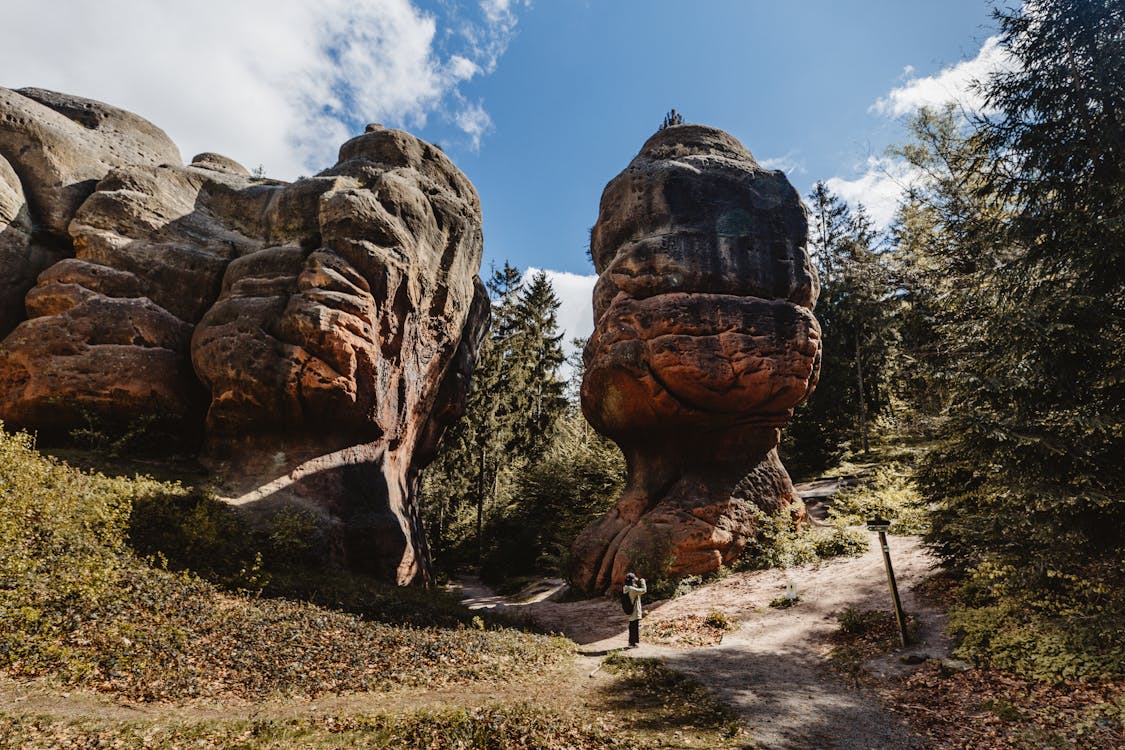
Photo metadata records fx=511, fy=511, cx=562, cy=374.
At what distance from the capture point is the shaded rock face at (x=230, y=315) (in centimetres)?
1307

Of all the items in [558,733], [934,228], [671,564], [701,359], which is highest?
[934,228]

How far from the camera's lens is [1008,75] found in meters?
10.0

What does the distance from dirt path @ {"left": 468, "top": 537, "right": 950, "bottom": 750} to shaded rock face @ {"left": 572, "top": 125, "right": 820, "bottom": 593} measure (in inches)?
77.0

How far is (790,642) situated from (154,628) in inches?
426

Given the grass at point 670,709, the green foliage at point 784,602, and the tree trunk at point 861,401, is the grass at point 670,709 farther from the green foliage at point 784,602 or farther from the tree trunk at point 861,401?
the tree trunk at point 861,401

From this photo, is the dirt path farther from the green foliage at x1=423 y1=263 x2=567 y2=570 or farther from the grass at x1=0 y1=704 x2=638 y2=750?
the green foliage at x1=423 y1=263 x2=567 y2=570

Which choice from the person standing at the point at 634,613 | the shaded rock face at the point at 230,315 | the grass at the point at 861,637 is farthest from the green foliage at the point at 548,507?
the grass at the point at 861,637

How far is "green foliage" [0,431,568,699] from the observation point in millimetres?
6191

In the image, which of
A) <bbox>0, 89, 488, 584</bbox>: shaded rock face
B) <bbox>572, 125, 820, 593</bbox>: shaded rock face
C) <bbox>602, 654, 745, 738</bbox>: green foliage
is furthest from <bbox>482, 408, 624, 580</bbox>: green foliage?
<bbox>602, 654, 745, 738</bbox>: green foliage

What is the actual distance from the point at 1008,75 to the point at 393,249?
15271 millimetres

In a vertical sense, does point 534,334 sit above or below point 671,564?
above

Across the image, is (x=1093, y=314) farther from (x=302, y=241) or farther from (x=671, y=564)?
(x=302, y=241)

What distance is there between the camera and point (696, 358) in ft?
53.5

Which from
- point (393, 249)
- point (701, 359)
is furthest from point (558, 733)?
point (393, 249)
